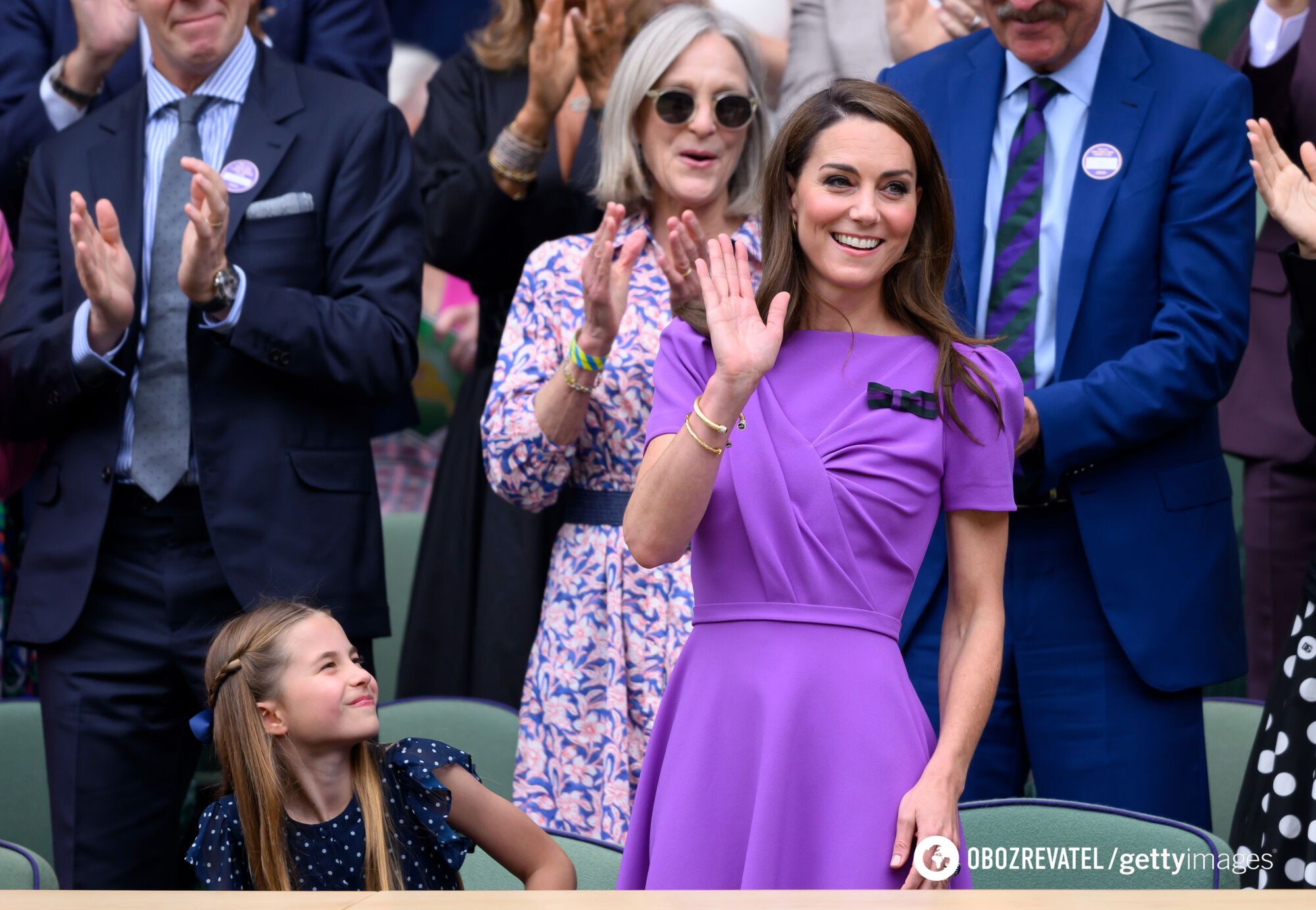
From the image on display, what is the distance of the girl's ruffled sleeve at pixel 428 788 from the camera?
2.72 m

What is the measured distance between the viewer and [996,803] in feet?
8.96

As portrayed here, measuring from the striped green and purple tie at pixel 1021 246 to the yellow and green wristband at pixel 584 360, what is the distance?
750 mm

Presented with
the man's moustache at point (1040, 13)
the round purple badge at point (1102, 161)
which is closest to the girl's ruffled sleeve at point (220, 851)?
the round purple badge at point (1102, 161)

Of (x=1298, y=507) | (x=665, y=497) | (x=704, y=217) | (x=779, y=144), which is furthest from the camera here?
(x=1298, y=507)

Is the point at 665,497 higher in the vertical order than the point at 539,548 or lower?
higher

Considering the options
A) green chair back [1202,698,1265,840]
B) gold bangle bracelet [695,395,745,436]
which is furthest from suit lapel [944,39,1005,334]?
gold bangle bracelet [695,395,745,436]

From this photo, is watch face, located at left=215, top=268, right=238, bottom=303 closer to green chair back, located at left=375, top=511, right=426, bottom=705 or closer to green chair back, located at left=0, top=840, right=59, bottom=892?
green chair back, located at left=0, top=840, right=59, bottom=892

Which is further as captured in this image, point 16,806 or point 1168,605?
point 16,806

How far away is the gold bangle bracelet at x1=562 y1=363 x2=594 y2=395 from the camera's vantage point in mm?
3379

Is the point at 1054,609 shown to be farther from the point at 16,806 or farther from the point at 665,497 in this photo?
the point at 16,806

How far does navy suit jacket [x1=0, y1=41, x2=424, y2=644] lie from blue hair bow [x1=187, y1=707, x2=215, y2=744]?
25.3 inches

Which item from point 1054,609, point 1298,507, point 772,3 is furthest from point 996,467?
point 772,3

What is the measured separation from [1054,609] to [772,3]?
7.20 ft

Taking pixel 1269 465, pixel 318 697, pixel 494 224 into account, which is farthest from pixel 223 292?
pixel 1269 465
